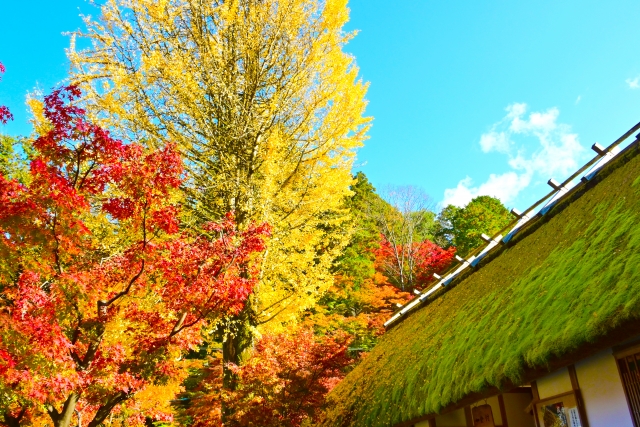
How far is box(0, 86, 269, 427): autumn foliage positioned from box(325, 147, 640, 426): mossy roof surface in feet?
8.77

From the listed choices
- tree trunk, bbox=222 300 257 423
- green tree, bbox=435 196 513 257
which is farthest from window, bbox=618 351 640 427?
green tree, bbox=435 196 513 257

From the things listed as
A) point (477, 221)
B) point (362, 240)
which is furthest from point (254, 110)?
point (477, 221)

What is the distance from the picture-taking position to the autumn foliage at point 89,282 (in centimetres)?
441

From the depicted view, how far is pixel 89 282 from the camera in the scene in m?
4.66

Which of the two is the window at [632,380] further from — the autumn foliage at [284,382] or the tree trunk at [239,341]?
the tree trunk at [239,341]

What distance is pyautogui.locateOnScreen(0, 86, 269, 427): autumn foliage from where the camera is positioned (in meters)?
4.41

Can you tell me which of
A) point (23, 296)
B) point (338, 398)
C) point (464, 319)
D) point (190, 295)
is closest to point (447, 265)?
point (338, 398)

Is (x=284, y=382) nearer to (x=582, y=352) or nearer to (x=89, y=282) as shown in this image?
(x=89, y=282)

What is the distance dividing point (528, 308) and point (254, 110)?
6.97 meters

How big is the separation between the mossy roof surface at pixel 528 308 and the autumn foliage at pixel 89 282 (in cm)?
267

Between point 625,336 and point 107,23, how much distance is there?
1008cm

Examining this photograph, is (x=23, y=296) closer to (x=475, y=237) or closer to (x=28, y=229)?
(x=28, y=229)

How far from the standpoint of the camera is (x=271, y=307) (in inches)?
340

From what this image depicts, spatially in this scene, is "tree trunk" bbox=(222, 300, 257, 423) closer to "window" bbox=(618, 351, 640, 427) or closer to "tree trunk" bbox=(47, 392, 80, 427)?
"tree trunk" bbox=(47, 392, 80, 427)
